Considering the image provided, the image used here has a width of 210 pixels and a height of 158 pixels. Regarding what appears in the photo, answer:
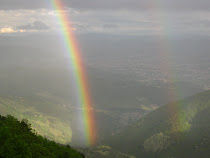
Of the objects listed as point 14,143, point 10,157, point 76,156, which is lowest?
point 10,157

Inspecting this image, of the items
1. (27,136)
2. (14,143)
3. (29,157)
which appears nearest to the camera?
(29,157)

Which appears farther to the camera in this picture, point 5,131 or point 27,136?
point 27,136

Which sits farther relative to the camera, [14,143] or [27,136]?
[27,136]

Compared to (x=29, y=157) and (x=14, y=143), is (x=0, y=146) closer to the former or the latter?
(x=14, y=143)

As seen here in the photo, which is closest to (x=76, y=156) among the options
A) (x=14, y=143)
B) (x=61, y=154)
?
(x=61, y=154)

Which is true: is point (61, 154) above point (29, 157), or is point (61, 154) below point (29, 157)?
above

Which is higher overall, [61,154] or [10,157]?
[61,154]

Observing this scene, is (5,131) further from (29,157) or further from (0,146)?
(29,157)

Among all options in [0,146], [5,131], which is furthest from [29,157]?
[5,131]

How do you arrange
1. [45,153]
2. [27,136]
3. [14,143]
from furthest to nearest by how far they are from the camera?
[27,136], [45,153], [14,143]
